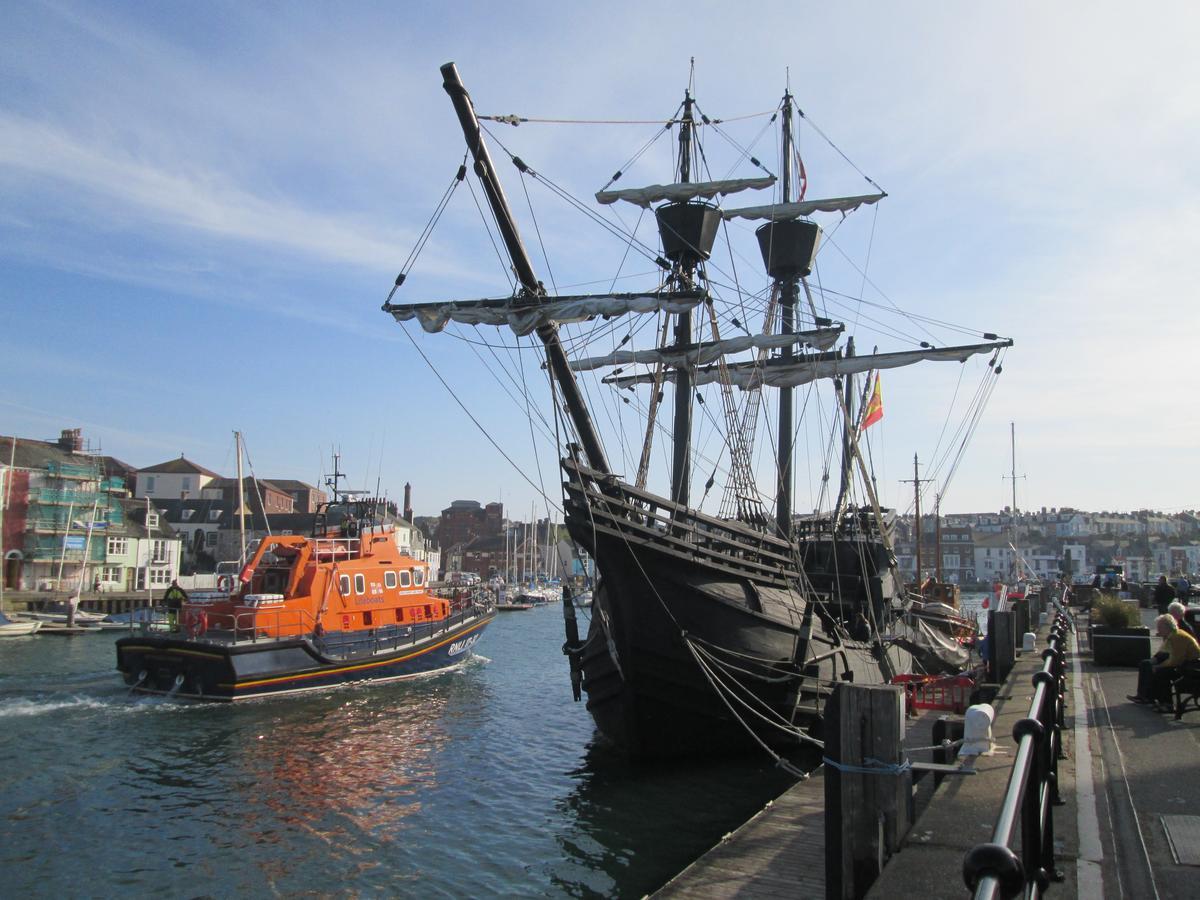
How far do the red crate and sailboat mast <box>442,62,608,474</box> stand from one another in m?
7.82

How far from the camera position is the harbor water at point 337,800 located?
1116 cm

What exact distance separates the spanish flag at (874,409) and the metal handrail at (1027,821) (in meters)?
24.8

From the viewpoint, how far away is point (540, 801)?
1464 centimetres

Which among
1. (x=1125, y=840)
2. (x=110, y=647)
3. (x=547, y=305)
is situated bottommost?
(x=110, y=647)

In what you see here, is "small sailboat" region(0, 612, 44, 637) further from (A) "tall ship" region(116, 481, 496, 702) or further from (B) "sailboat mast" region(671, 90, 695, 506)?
(B) "sailboat mast" region(671, 90, 695, 506)

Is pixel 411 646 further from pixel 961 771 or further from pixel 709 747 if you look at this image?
pixel 961 771

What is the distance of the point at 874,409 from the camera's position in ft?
103

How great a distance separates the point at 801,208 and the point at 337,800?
76.9ft

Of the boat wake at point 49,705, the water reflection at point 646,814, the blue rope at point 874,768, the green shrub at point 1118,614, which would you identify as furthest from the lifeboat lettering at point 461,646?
the blue rope at point 874,768

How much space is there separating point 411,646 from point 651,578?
15620mm

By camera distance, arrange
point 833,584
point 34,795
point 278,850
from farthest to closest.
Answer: point 833,584 → point 34,795 → point 278,850

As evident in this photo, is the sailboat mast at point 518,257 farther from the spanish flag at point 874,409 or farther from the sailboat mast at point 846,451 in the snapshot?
the spanish flag at point 874,409

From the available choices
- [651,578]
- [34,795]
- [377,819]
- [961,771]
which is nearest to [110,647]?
[34,795]

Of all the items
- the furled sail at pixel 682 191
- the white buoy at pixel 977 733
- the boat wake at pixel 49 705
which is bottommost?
the boat wake at pixel 49 705
